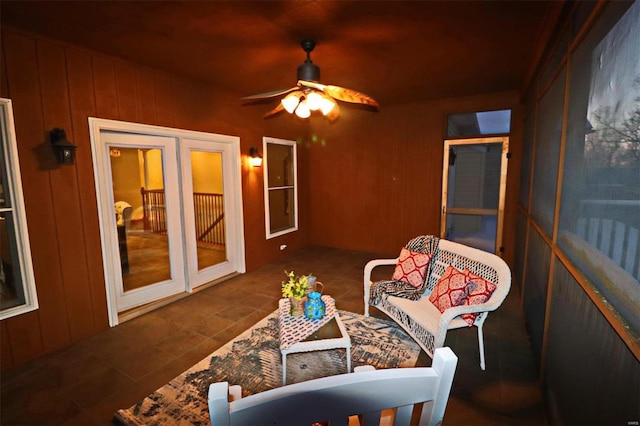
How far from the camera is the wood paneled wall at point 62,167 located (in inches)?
96.3

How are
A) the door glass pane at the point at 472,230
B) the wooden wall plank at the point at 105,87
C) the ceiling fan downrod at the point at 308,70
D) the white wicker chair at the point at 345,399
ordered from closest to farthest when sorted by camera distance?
1. the white wicker chair at the point at 345,399
2. the ceiling fan downrod at the point at 308,70
3. the wooden wall plank at the point at 105,87
4. the door glass pane at the point at 472,230

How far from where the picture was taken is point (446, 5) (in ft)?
7.04

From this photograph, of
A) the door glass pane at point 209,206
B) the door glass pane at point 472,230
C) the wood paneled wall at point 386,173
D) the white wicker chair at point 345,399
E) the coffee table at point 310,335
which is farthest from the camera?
the door glass pane at point 472,230

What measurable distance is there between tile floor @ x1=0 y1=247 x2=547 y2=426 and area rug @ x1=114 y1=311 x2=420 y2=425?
137 mm

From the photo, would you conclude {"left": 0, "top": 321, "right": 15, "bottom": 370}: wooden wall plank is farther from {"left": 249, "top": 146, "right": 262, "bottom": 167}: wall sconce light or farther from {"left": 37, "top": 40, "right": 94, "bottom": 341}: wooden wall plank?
{"left": 249, "top": 146, "right": 262, "bottom": 167}: wall sconce light

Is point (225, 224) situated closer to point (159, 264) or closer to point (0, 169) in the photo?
point (159, 264)

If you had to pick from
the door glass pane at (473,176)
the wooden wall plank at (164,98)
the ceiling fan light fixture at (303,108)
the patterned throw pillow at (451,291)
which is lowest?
the patterned throw pillow at (451,291)

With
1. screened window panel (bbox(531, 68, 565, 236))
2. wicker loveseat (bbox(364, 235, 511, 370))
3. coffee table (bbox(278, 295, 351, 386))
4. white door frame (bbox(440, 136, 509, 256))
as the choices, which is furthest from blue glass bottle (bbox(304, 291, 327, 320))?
white door frame (bbox(440, 136, 509, 256))

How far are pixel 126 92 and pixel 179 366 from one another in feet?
8.98

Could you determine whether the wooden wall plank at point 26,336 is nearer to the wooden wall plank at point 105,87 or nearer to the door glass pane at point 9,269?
the door glass pane at point 9,269

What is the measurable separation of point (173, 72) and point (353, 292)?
346 cm

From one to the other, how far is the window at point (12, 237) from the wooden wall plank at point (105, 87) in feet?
2.24

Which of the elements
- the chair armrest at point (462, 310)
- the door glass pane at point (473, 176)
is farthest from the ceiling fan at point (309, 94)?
the door glass pane at point (473, 176)

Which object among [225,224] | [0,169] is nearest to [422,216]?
[225,224]
